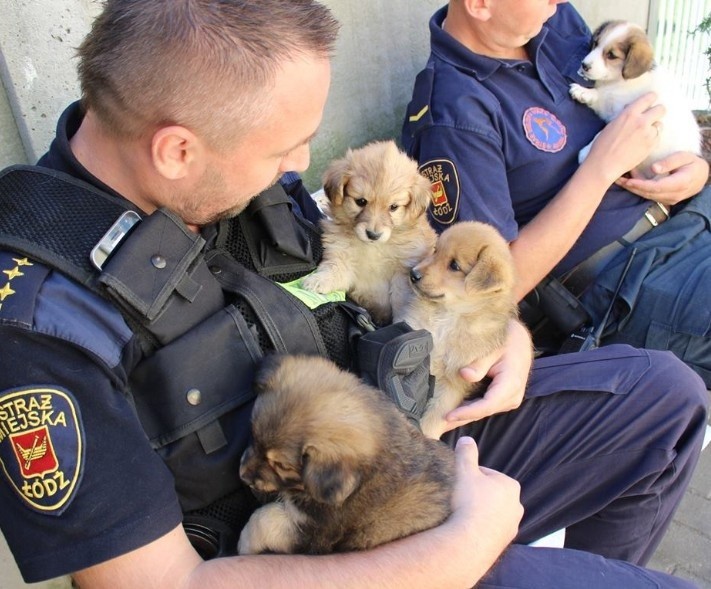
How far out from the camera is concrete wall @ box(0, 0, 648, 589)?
254cm

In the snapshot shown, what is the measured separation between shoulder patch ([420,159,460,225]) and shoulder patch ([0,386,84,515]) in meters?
2.08

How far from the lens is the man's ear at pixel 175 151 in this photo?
176 centimetres

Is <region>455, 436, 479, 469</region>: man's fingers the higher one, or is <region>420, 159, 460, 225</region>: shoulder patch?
<region>420, 159, 460, 225</region>: shoulder patch

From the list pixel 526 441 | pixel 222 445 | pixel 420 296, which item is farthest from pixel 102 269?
pixel 526 441

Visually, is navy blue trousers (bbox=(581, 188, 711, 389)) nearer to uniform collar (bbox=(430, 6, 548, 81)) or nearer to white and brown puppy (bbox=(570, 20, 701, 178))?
white and brown puppy (bbox=(570, 20, 701, 178))

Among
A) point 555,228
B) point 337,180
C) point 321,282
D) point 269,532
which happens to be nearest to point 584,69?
point 555,228

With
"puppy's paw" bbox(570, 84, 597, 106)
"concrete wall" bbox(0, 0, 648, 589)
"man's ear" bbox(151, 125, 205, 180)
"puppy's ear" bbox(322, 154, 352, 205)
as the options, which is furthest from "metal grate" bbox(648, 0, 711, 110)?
"man's ear" bbox(151, 125, 205, 180)

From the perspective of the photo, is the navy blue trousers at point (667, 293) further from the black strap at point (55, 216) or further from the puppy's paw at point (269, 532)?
the black strap at point (55, 216)

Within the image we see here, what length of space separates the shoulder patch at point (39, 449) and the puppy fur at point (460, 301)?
1.50m

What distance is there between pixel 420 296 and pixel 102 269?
149 centimetres

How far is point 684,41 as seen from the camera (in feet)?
31.1

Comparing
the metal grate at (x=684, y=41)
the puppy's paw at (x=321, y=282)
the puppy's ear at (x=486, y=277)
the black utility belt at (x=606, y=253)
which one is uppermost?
the puppy's paw at (x=321, y=282)

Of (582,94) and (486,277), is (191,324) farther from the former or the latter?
(582,94)

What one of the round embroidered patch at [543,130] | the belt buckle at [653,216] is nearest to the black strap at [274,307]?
the round embroidered patch at [543,130]
